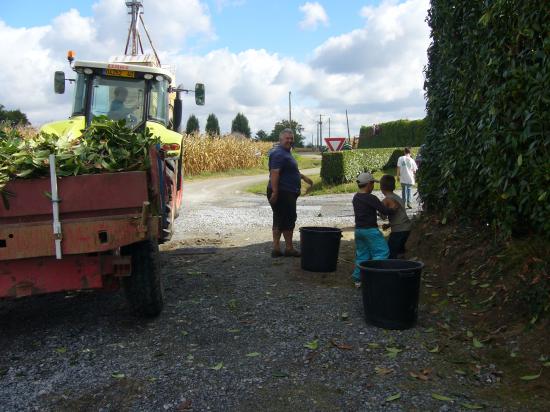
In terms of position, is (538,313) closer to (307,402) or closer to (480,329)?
(480,329)

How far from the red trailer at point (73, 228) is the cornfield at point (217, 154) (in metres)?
22.7

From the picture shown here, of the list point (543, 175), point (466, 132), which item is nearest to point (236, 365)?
point (543, 175)

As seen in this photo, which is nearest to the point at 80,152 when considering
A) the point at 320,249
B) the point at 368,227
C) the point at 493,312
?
the point at 368,227

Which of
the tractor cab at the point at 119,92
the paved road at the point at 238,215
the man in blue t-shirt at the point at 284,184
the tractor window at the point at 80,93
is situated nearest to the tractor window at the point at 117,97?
the tractor cab at the point at 119,92

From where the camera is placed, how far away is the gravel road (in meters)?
3.44

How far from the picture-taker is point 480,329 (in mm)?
4500

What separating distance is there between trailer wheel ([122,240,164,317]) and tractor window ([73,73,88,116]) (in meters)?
4.01

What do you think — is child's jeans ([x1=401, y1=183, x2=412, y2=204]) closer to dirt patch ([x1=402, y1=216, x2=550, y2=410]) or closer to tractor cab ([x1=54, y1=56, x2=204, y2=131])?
dirt patch ([x1=402, y1=216, x2=550, y2=410])

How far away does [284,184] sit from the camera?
7281 mm

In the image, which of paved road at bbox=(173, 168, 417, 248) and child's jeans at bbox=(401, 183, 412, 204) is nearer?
paved road at bbox=(173, 168, 417, 248)

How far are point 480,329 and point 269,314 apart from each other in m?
1.86

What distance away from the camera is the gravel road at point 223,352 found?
11.3ft

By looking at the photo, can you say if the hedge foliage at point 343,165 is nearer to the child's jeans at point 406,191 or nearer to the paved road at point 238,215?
the paved road at point 238,215

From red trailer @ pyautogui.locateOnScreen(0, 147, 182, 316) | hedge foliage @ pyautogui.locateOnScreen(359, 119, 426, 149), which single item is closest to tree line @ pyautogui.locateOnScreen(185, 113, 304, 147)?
hedge foliage @ pyautogui.locateOnScreen(359, 119, 426, 149)
